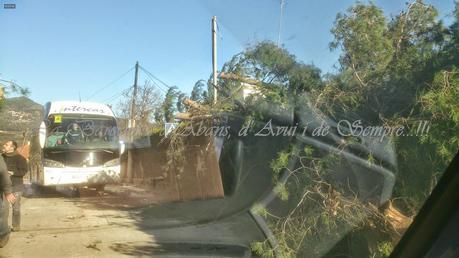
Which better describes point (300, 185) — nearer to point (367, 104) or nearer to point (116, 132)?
point (367, 104)

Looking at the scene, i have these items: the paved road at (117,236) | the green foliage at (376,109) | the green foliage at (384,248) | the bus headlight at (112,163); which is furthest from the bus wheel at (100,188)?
the green foliage at (384,248)

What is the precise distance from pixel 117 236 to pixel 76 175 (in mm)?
8110

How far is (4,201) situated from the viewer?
8117 mm

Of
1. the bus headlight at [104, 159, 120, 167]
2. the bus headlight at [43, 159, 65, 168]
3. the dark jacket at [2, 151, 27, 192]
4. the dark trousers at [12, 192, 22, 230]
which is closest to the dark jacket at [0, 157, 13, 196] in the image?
the dark trousers at [12, 192, 22, 230]

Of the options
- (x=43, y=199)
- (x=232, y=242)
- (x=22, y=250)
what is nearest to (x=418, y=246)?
(x=232, y=242)

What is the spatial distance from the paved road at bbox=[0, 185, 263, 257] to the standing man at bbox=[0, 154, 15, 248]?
17 cm

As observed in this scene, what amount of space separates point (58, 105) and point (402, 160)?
13.3m

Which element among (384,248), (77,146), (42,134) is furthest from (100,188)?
(384,248)

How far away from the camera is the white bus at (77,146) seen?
16.2 metres

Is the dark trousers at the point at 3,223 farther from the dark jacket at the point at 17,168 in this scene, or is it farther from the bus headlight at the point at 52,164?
the bus headlight at the point at 52,164

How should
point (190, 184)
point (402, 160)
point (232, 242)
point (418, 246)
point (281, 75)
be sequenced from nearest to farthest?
point (418, 246) < point (402, 160) < point (281, 75) < point (232, 242) < point (190, 184)

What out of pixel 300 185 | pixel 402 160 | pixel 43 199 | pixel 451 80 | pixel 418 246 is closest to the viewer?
pixel 418 246

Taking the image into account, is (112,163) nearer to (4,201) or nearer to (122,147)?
(122,147)

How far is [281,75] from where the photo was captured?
289 inches
